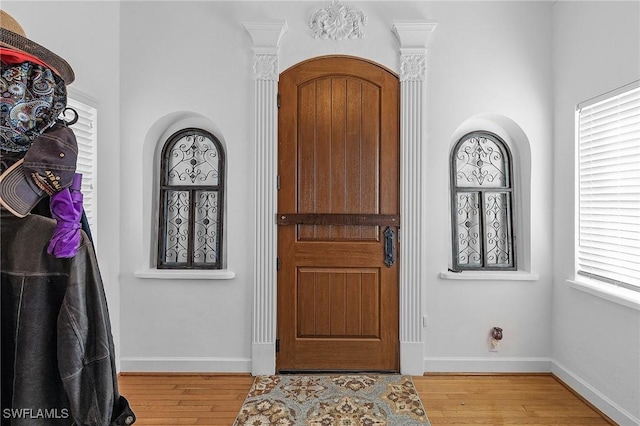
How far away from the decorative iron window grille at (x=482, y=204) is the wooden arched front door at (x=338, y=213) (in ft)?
1.96

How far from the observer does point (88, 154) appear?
8.40ft

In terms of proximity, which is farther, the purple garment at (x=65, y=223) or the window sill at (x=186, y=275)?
the window sill at (x=186, y=275)

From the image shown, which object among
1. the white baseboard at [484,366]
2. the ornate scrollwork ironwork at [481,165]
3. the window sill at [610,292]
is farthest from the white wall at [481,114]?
the window sill at [610,292]

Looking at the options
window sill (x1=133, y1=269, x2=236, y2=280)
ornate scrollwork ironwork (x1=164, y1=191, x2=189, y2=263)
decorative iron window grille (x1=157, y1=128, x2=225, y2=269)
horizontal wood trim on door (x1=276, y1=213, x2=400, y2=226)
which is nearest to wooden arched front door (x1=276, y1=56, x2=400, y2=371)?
horizontal wood trim on door (x1=276, y1=213, x2=400, y2=226)

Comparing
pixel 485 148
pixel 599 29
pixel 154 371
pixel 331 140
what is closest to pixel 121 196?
pixel 154 371

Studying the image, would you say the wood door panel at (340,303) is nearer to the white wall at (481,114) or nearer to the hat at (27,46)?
the white wall at (481,114)

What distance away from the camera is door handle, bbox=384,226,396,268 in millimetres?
2865

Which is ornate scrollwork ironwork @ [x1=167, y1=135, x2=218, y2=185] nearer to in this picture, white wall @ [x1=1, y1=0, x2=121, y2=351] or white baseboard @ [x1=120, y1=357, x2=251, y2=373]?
white wall @ [x1=1, y1=0, x2=121, y2=351]

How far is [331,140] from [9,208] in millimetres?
2073

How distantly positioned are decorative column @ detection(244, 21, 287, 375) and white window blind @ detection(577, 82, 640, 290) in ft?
7.01

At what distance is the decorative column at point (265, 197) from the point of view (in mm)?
2842

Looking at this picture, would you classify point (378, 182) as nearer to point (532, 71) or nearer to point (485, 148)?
point (485, 148)

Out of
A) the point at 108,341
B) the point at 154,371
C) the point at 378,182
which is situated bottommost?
the point at 154,371

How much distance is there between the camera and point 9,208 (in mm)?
1121
